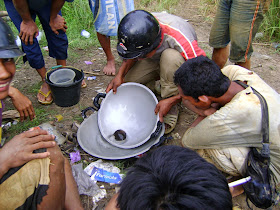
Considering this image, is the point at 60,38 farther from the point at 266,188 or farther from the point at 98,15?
the point at 266,188

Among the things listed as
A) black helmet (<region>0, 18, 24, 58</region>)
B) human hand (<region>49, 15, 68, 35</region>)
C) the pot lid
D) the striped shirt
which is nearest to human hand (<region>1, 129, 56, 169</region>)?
black helmet (<region>0, 18, 24, 58</region>)

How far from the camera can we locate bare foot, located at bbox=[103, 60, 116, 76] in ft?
11.9

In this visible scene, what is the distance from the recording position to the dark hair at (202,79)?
6.35ft

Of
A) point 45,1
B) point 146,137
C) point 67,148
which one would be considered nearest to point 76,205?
point 67,148

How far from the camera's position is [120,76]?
2.73 meters

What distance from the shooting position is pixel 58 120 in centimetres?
282

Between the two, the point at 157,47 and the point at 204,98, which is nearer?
the point at 204,98

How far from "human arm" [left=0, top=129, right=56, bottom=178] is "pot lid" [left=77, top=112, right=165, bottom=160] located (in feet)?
2.54

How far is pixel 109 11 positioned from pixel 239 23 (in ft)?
5.15

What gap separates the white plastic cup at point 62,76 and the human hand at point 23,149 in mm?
1329

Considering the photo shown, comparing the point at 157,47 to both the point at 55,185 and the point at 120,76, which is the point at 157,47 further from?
the point at 55,185

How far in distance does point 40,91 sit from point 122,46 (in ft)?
4.27

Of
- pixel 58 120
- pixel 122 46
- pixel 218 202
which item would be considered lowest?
pixel 58 120

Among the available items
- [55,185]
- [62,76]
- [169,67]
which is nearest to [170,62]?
[169,67]
